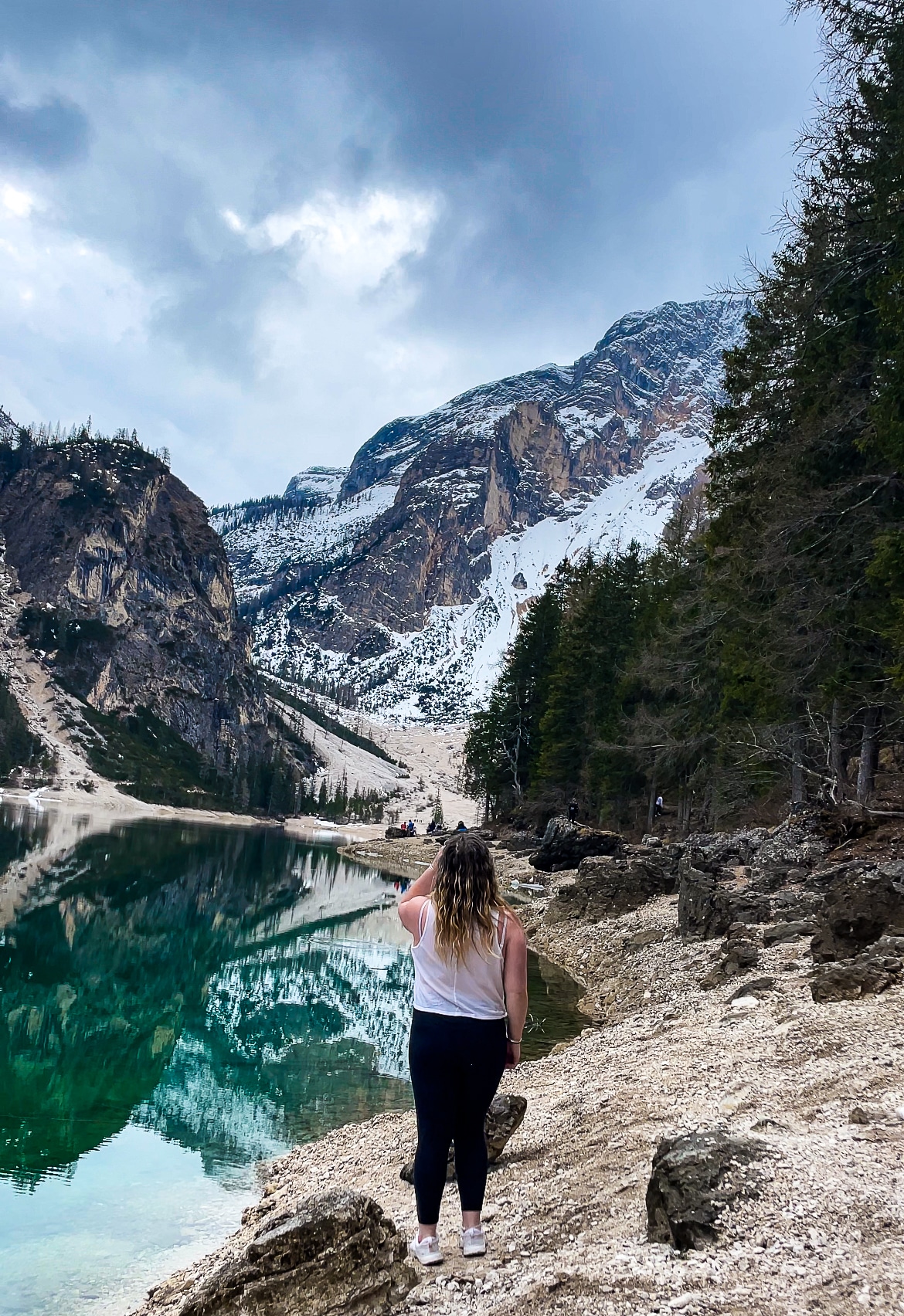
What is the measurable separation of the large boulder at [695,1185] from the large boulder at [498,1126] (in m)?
2.05

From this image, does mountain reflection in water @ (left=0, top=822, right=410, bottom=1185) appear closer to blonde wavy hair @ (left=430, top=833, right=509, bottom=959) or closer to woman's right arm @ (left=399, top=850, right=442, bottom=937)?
woman's right arm @ (left=399, top=850, right=442, bottom=937)

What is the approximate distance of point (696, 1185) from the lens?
4.16 metres

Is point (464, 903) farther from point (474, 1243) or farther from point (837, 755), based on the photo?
point (837, 755)

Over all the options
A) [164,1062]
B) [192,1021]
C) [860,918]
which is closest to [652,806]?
[192,1021]

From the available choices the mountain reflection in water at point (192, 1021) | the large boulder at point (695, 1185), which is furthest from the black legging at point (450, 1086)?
the mountain reflection in water at point (192, 1021)

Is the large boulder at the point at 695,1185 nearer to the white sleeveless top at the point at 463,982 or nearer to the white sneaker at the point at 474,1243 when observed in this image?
the white sneaker at the point at 474,1243

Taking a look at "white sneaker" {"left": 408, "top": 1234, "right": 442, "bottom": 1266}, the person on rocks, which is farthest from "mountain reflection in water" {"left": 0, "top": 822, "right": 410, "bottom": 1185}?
the person on rocks

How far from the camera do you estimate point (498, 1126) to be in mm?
6441

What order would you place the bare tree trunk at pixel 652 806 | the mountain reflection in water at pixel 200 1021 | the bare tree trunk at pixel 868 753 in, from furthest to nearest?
the bare tree trunk at pixel 652 806 → the bare tree trunk at pixel 868 753 → the mountain reflection in water at pixel 200 1021

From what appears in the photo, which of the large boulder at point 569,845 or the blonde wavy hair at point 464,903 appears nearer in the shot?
the blonde wavy hair at point 464,903

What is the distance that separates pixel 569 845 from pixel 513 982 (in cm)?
2740

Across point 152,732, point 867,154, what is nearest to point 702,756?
point 867,154

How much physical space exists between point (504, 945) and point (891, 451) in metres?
11.4

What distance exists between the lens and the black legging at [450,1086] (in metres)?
4.30
